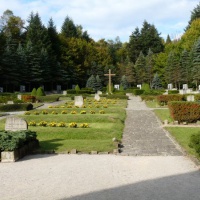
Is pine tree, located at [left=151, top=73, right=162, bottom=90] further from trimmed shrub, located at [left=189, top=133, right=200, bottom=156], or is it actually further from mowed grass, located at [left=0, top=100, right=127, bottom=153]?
trimmed shrub, located at [left=189, top=133, right=200, bottom=156]

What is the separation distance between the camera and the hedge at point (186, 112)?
71.2ft

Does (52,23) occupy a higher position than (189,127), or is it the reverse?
(52,23)

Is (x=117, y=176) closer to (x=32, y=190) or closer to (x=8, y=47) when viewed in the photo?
(x=32, y=190)

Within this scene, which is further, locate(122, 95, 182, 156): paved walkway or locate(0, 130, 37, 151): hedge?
locate(122, 95, 182, 156): paved walkway

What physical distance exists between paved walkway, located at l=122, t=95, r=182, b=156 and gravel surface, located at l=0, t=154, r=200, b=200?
114 centimetres

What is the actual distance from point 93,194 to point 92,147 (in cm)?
583

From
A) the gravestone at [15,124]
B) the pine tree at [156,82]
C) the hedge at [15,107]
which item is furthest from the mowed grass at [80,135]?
the pine tree at [156,82]

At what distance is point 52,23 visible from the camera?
8494 cm

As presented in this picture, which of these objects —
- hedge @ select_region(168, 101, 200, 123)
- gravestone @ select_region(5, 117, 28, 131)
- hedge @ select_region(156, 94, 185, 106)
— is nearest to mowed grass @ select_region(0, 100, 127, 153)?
gravestone @ select_region(5, 117, 28, 131)

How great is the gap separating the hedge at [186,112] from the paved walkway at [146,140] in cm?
141

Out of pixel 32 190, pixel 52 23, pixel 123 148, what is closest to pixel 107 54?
pixel 52 23

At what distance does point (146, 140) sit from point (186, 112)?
681 centimetres

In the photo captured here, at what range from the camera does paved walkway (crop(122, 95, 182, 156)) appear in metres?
13.4

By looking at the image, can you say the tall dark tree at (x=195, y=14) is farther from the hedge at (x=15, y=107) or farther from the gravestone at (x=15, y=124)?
the gravestone at (x=15, y=124)
